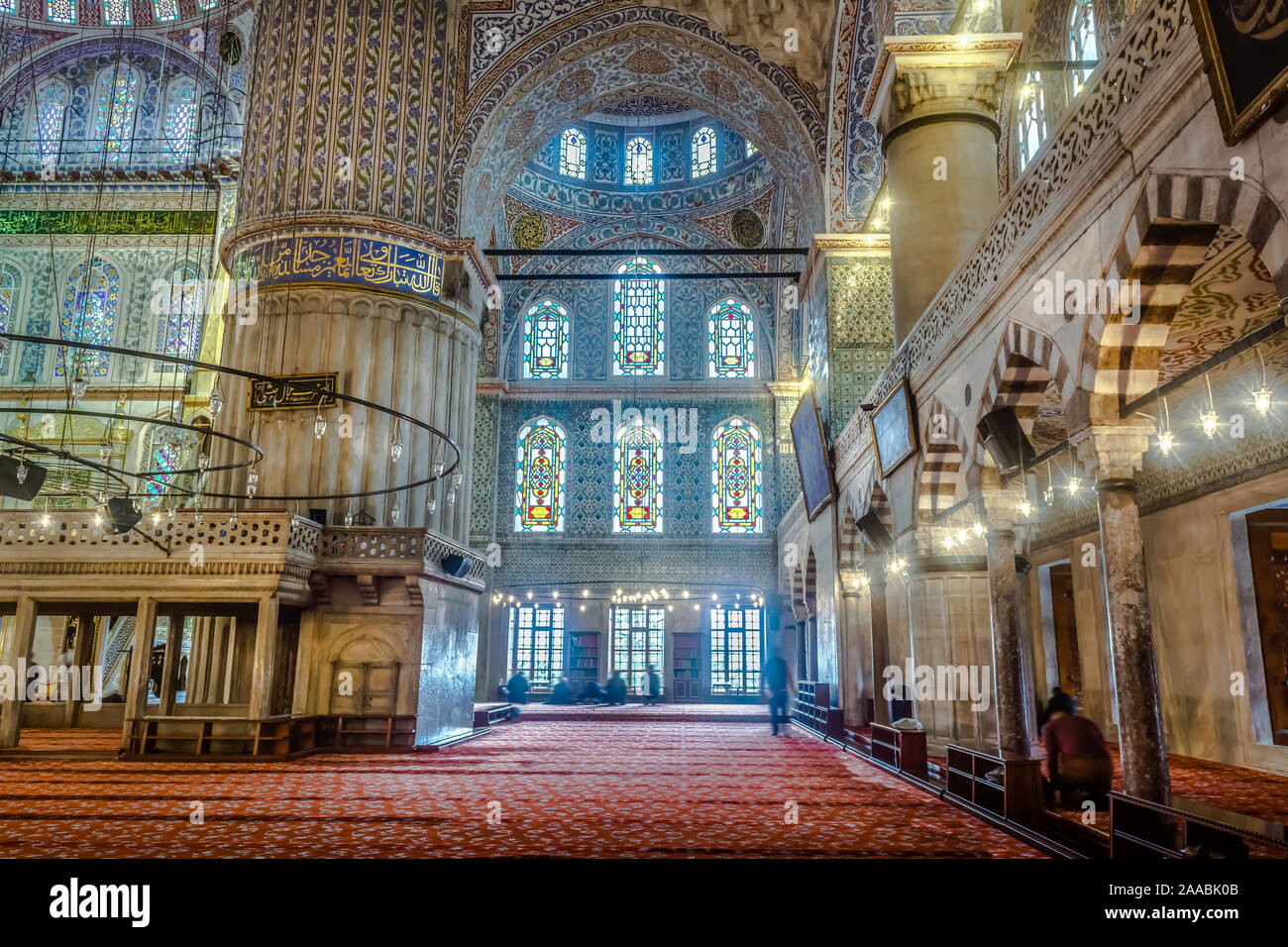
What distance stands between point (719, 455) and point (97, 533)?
12091 mm

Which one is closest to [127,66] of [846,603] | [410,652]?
[410,652]

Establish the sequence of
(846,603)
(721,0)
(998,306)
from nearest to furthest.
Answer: (998,306) → (846,603) → (721,0)

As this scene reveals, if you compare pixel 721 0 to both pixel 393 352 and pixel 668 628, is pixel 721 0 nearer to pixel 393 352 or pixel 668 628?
pixel 393 352

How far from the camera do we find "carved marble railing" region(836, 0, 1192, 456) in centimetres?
382

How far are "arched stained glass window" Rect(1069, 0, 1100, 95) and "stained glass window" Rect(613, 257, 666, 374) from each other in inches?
395

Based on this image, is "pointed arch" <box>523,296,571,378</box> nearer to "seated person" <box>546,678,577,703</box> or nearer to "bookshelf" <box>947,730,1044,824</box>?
"seated person" <box>546,678,577,703</box>

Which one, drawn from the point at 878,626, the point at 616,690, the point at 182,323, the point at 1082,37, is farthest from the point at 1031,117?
the point at 182,323

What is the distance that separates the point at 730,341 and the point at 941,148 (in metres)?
10.8

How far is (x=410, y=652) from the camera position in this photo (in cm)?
923

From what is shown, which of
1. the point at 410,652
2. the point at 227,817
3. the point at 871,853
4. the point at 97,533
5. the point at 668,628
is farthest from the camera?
the point at 668,628

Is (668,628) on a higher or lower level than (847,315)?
lower

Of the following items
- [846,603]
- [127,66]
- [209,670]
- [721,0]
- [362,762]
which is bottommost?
[362,762]

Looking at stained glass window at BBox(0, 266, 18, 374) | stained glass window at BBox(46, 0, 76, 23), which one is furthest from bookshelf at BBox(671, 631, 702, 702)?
stained glass window at BBox(46, 0, 76, 23)

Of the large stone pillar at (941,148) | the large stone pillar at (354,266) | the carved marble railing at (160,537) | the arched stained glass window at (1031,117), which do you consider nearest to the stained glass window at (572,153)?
the large stone pillar at (354,266)
